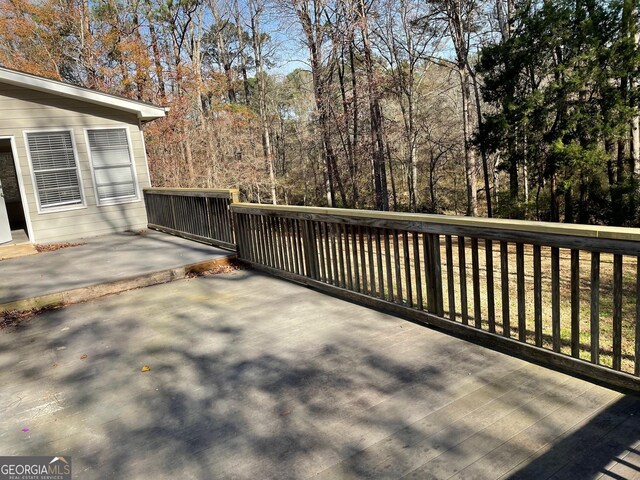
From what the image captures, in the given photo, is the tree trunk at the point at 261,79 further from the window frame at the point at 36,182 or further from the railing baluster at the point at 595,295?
the railing baluster at the point at 595,295

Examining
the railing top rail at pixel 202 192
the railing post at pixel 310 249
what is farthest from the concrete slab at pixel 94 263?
the railing post at pixel 310 249

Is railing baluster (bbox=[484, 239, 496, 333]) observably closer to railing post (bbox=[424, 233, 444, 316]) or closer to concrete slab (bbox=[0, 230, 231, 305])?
railing post (bbox=[424, 233, 444, 316])

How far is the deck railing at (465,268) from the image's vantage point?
2328 millimetres

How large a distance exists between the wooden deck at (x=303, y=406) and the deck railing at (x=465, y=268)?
0.15 meters

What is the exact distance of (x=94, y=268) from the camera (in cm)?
573

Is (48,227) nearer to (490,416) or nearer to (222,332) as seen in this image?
(222,332)

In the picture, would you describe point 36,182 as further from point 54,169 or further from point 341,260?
point 341,260

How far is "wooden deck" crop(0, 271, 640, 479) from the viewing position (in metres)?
1.96

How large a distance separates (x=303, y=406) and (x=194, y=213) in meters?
5.27

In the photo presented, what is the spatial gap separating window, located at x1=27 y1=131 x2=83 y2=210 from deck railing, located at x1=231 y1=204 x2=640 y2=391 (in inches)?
173

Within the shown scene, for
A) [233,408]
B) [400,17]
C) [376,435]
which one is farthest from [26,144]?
[400,17]

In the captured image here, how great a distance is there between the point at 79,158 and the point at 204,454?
787 centimetres

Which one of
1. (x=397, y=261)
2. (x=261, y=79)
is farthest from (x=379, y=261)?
(x=261, y=79)

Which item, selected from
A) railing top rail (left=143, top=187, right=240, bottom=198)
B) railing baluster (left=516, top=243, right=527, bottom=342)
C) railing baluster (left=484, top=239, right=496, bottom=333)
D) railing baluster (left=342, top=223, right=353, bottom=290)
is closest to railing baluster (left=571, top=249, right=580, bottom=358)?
railing baluster (left=516, top=243, right=527, bottom=342)
